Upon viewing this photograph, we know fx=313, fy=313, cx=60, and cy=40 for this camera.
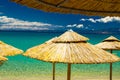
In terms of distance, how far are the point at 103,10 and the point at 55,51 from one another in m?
2.43

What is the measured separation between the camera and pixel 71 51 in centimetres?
421

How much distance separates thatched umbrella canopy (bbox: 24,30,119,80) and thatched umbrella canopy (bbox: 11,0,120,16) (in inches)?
81.0

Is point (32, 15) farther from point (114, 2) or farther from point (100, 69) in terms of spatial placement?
point (114, 2)

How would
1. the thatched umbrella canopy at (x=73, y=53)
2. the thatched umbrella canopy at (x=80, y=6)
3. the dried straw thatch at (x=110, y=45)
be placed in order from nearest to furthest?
the thatched umbrella canopy at (x=80, y=6), the thatched umbrella canopy at (x=73, y=53), the dried straw thatch at (x=110, y=45)

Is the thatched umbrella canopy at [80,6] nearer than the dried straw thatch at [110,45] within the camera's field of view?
Yes

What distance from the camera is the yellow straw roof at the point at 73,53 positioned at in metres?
4.04

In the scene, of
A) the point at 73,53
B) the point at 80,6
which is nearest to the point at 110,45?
the point at 73,53

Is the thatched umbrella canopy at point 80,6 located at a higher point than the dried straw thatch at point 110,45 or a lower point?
lower

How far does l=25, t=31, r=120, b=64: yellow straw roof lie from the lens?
4.04 meters

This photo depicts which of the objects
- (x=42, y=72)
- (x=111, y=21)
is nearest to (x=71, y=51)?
(x=42, y=72)

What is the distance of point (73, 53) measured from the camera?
4.16 metres

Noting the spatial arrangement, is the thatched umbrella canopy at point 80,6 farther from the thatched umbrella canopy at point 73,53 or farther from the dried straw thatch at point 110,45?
the dried straw thatch at point 110,45

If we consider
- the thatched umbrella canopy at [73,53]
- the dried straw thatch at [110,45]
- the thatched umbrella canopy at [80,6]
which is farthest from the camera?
the dried straw thatch at [110,45]

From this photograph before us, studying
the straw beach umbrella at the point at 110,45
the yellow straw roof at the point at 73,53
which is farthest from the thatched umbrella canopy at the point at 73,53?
the straw beach umbrella at the point at 110,45
